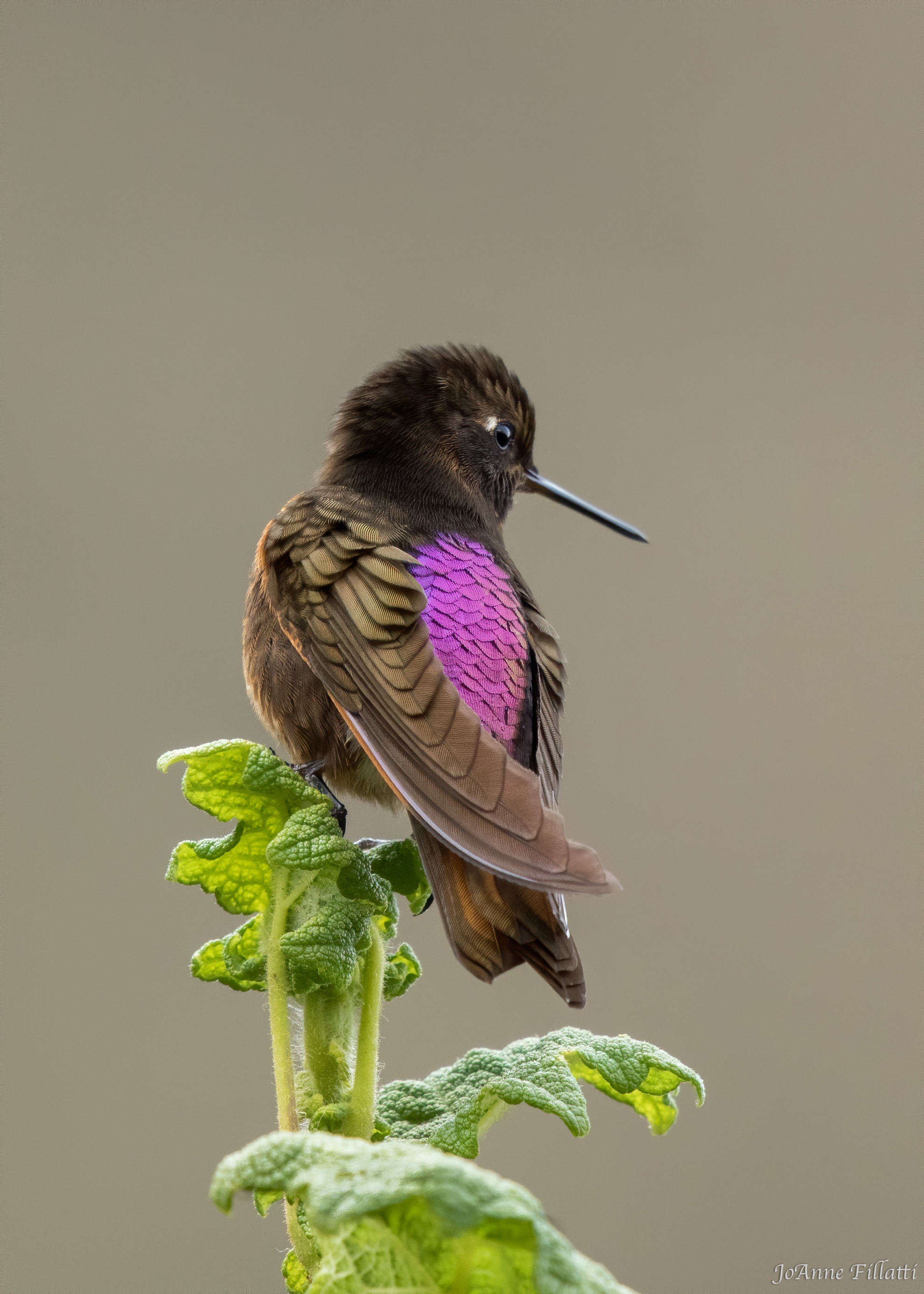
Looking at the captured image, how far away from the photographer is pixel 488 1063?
1.09m

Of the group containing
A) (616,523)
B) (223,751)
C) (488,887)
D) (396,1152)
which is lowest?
(396,1152)

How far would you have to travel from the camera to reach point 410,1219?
30.8 inches

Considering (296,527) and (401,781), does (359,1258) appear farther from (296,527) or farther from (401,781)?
(296,527)

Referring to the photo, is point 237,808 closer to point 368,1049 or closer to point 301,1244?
point 368,1049

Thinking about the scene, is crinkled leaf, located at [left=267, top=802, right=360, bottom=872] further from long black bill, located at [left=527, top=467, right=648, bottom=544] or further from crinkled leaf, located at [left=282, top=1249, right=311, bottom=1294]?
long black bill, located at [left=527, top=467, right=648, bottom=544]

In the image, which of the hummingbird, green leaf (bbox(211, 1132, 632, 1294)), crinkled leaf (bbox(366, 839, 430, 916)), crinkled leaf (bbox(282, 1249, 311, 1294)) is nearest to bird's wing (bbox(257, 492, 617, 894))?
the hummingbird

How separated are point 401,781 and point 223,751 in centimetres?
16

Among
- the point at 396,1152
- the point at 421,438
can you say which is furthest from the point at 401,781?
the point at 421,438

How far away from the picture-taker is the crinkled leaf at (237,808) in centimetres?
105

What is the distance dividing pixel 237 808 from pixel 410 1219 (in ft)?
1.33

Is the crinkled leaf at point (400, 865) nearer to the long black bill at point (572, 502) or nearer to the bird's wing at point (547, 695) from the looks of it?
the bird's wing at point (547, 695)

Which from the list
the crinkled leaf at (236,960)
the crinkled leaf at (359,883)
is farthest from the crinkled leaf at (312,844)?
the crinkled leaf at (236,960)

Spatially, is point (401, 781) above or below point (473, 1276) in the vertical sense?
above

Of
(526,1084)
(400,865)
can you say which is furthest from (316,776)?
(526,1084)
